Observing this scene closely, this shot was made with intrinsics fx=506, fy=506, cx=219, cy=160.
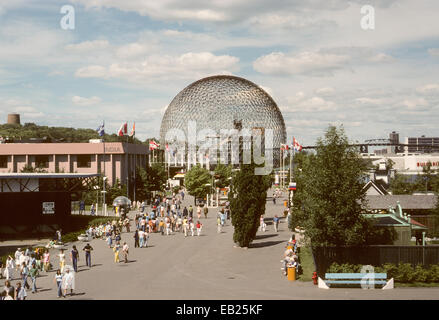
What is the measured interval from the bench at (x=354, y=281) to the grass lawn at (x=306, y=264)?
181 cm

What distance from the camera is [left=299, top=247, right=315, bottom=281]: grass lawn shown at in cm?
2417

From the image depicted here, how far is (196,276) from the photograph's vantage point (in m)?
24.3

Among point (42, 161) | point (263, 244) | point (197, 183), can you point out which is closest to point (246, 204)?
point (263, 244)

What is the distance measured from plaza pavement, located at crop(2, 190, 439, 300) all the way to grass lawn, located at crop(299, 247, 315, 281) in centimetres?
106

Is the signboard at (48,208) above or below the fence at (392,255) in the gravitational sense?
above

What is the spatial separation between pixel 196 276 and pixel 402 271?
9.54 metres

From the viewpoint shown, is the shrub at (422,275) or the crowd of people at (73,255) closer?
the crowd of people at (73,255)

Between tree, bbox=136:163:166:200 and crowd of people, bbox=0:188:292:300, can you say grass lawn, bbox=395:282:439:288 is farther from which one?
tree, bbox=136:163:166:200

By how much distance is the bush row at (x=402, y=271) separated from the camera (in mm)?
22859

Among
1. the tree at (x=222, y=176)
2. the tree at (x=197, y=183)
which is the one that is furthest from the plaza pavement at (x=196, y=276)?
the tree at (x=222, y=176)

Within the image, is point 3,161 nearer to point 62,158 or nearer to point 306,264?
point 62,158

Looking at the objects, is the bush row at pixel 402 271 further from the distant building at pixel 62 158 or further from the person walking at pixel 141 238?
the distant building at pixel 62 158
